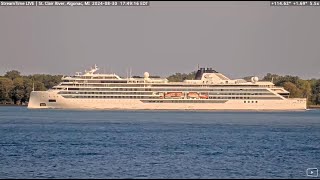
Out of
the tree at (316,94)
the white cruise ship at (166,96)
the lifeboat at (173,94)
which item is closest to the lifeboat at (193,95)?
the white cruise ship at (166,96)

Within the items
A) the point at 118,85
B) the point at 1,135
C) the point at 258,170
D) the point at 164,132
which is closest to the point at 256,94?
the point at 118,85

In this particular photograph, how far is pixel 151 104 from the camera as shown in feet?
450

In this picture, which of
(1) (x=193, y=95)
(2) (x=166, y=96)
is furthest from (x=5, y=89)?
(1) (x=193, y=95)

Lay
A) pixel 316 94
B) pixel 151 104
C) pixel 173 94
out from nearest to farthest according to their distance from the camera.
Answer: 1. pixel 173 94
2. pixel 151 104
3. pixel 316 94

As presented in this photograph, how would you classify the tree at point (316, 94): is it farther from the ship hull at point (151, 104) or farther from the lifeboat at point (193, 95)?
the lifeboat at point (193, 95)

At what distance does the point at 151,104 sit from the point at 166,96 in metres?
3.04

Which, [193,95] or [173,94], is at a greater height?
[173,94]

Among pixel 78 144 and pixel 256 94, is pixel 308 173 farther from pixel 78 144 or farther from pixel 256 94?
pixel 256 94

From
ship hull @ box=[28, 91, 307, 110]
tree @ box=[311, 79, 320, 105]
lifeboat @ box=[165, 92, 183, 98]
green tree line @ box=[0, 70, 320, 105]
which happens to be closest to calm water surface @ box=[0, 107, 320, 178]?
ship hull @ box=[28, 91, 307, 110]

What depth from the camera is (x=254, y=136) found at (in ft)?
212

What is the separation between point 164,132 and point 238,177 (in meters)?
32.9

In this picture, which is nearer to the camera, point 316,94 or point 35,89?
point 35,89

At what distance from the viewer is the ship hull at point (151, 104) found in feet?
441

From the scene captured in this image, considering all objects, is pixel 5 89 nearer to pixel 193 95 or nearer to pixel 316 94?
pixel 193 95
